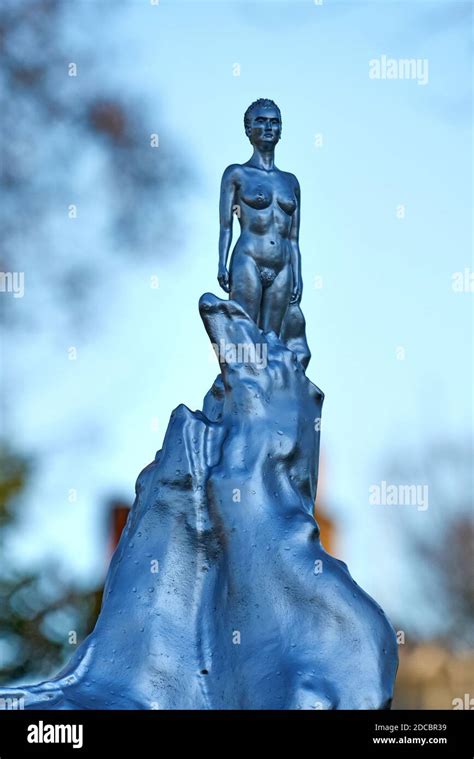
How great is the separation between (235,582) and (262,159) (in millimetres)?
3577

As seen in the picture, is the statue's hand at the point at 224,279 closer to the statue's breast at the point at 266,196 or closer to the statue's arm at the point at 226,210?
the statue's arm at the point at 226,210

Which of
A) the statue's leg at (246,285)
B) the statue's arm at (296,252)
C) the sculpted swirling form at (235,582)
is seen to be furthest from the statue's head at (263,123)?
the sculpted swirling form at (235,582)

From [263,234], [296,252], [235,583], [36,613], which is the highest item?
[263,234]

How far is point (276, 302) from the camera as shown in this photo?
1292 centimetres

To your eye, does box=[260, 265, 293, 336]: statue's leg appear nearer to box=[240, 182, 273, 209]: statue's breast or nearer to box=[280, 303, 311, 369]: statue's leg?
box=[280, 303, 311, 369]: statue's leg

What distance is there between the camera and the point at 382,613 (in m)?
11.0

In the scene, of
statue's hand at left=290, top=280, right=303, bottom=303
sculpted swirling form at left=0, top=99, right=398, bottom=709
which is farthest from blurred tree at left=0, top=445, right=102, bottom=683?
sculpted swirling form at left=0, top=99, right=398, bottom=709

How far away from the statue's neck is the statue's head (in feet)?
0.22

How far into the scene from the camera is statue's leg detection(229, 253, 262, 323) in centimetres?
1280

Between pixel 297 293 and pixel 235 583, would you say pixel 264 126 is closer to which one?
pixel 297 293

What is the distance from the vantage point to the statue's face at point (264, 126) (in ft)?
42.3

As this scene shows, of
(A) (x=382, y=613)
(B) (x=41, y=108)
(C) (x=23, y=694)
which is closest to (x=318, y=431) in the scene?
(A) (x=382, y=613)

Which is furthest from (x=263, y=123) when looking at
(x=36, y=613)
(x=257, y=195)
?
(x=36, y=613)
